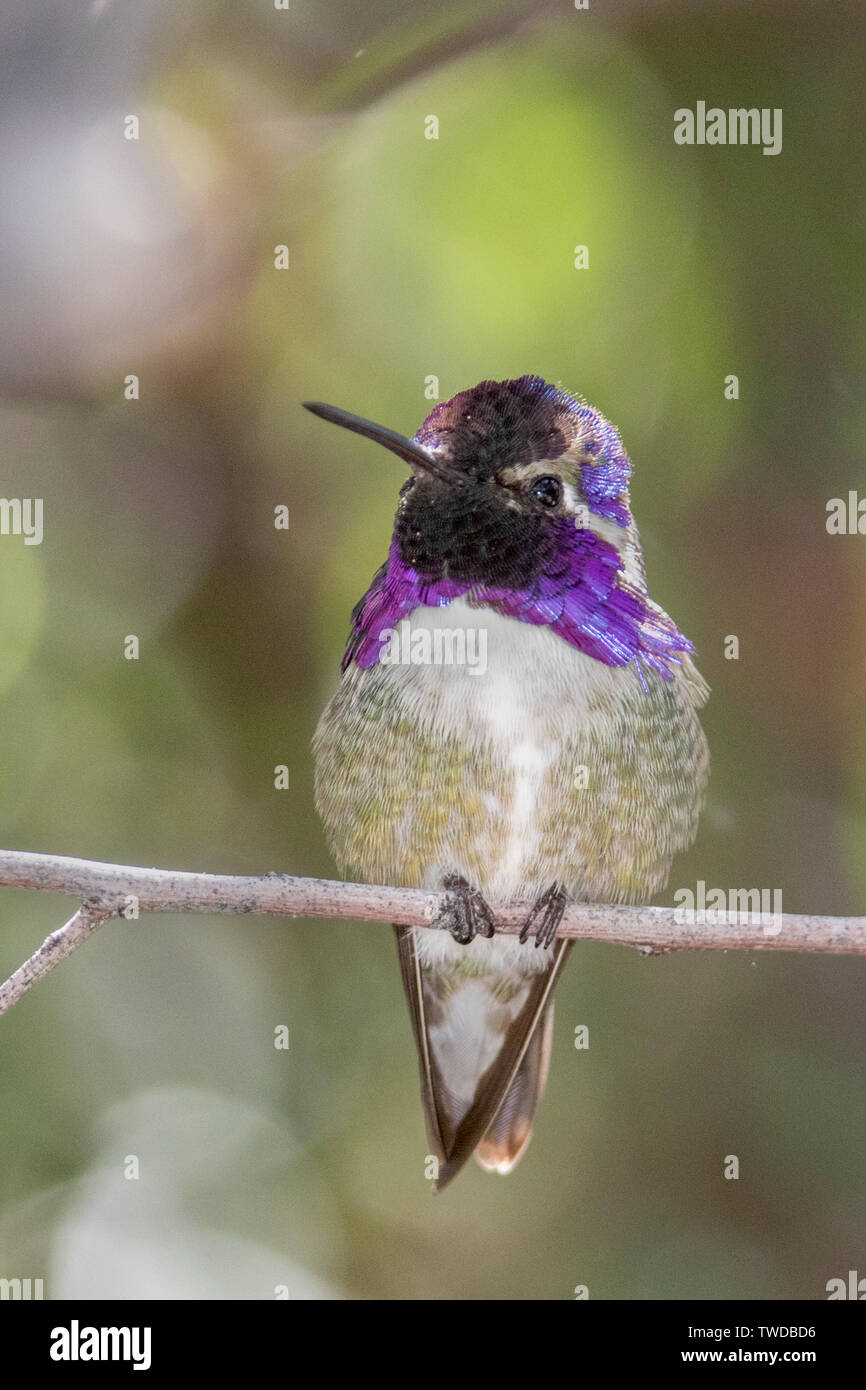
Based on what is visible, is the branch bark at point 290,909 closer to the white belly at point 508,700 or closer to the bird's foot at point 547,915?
the bird's foot at point 547,915

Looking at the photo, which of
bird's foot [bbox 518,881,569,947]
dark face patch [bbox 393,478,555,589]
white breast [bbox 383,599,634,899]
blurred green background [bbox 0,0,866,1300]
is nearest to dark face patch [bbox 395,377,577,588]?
dark face patch [bbox 393,478,555,589]

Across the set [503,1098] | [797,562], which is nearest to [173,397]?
[797,562]

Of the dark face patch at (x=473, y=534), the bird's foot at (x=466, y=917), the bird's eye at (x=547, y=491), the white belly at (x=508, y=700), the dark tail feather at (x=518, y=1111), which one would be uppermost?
the bird's eye at (x=547, y=491)

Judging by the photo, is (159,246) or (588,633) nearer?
(588,633)

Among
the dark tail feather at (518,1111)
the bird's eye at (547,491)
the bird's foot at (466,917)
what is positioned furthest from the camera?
the dark tail feather at (518,1111)

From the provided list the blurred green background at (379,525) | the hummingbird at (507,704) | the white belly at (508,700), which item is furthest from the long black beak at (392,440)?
the blurred green background at (379,525)

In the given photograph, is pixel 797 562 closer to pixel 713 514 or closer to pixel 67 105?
pixel 713 514
